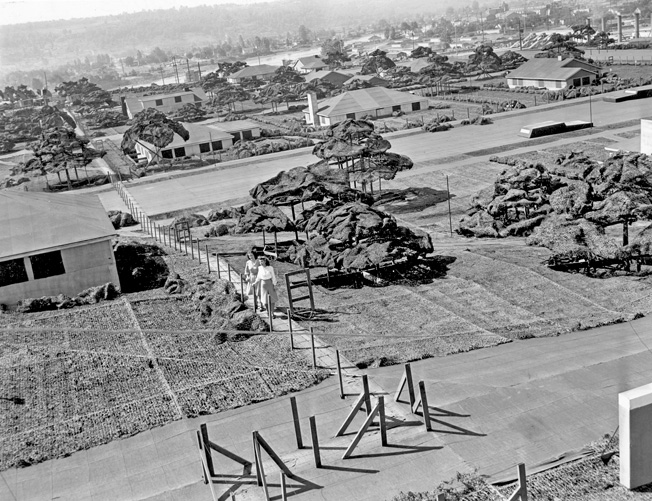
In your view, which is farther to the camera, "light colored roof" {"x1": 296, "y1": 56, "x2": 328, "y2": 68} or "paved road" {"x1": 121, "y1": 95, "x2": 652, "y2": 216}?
"light colored roof" {"x1": 296, "y1": 56, "x2": 328, "y2": 68}

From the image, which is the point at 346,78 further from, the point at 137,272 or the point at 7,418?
the point at 7,418

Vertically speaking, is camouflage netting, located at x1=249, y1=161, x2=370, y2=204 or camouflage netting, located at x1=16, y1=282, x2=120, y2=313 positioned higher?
camouflage netting, located at x1=249, y1=161, x2=370, y2=204

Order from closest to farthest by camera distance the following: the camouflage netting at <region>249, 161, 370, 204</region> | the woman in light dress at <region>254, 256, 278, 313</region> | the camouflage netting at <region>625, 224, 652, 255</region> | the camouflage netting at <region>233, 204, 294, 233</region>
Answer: the woman in light dress at <region>254, 256, 278, 313</region>, the camouflage netting at <region>625, 224, 652, 255</region>, the camouflage netting at <region>233, 204, 294, 233</region>, the camouflage netting at <region>249, 161, 370, 204</region>

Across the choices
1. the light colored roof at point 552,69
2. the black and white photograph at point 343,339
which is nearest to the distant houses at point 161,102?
the light colored roof at point 552,69

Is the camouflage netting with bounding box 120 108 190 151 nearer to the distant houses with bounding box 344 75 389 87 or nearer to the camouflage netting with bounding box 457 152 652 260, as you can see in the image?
the camouflage netting with bounding box 457 152 652 260

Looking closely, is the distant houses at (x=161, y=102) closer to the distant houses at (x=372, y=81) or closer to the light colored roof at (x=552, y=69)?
the distant houses at (x=372, y=81)

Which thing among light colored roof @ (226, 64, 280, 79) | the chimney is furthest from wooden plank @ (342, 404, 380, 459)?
Result: light colored roof @ (226, 64, 280, 79)
